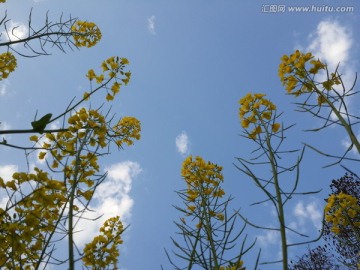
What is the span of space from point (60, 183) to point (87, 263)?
5.29 ft

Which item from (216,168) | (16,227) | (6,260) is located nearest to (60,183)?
(16,227)

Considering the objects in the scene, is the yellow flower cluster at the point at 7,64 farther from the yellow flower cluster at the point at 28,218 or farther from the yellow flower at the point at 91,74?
the yellow flower cluster at the point at 28,218


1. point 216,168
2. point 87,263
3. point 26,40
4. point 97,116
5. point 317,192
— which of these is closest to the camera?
point 317,192

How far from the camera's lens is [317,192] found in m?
1.67

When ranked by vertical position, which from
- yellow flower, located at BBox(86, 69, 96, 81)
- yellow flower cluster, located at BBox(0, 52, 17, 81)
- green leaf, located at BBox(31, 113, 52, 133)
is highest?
yellow flower cluster, located at BBox(0, 52, 17, 81)

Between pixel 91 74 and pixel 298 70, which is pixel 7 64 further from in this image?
pixel 298 70

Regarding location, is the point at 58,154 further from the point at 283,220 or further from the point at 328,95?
the point at 328,95

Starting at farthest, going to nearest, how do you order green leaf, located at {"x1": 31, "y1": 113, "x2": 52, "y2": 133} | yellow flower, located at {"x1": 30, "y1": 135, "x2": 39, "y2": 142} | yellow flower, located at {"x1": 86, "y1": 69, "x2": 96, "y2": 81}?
yellow flower, located at {"x1": 86, "y1": 69, "x2": 96, "y2": 81} → yellow flower, located at {"x1": 30, "y1": 135, "x2": 39, "y2": 142} → green leaf, located at {"x1": 31, "y1": 113, "x2": 52, "y2": 133}

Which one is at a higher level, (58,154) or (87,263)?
(58,154)

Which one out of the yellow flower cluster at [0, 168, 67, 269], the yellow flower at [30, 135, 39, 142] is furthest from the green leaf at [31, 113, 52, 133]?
the yellow flower at [30, 135, 39, 142]

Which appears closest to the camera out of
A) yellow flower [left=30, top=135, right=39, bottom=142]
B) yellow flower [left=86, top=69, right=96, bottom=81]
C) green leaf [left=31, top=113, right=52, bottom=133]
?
green leaf [left=31, top=113, right=52, bottom=133]

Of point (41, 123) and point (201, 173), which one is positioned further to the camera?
point (201, 173)

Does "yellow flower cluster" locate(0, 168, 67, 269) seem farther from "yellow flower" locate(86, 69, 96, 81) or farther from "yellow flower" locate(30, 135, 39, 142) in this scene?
"yellow flower" locate(86, 69, 96, 81)

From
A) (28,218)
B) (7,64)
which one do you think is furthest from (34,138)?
(7,64)
